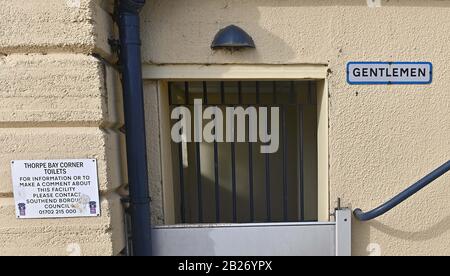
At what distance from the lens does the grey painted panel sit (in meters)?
2.05

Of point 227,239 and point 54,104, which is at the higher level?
point 54,104

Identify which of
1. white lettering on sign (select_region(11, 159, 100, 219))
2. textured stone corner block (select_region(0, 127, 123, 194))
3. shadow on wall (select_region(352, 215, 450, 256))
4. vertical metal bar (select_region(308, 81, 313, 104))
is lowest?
shadow on wall (select_region(352, 215, 450, 256))

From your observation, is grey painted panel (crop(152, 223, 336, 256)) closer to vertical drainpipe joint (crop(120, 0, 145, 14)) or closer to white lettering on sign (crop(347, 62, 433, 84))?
white lettering on sign (crop(347, 62, 433, 84))

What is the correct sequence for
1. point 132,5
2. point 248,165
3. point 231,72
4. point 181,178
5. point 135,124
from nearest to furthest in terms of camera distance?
point 132,5 < point 135,124 < point 231,72 < point 181,178 < point 248,165

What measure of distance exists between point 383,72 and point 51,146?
2635 millimetres

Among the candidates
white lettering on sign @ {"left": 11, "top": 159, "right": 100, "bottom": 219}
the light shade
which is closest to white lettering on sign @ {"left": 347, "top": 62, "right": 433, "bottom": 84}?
the light shade

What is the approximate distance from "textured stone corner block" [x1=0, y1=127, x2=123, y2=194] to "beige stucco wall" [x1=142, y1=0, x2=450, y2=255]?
75 centimetres

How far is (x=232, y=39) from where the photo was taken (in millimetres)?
1927

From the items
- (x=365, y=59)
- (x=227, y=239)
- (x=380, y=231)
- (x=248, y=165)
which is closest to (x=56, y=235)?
(x=227, y=239)

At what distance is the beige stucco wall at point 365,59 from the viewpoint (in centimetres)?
202

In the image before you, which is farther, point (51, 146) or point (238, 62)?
point (238, 62)

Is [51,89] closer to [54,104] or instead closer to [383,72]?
[54,104]

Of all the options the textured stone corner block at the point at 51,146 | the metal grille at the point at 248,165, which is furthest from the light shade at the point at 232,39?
the textured stone corner block at the point at 51,146
